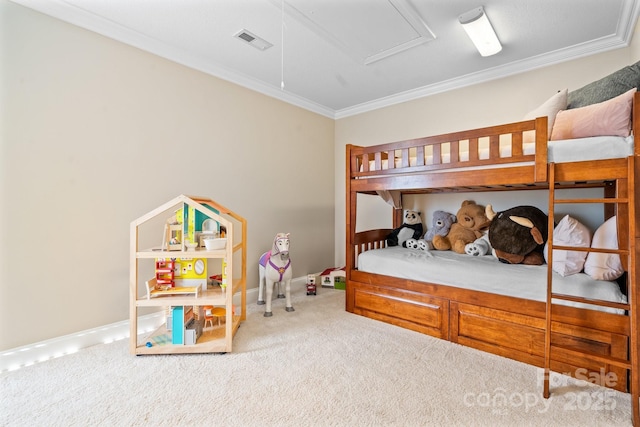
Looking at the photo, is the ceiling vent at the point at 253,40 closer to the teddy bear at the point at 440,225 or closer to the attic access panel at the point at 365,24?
the attic access panel at the point at 365,24

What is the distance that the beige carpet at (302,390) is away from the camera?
142cm

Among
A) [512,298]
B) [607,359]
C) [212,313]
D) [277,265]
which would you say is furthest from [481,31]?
[212,313]

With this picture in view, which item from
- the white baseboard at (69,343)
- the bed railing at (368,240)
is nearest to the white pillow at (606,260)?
the bed railing at (368,240)

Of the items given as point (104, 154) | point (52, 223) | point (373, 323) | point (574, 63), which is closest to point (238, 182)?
point (104, 154)

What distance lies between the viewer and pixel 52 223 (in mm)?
2027

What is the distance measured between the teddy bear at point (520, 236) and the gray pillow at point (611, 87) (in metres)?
0.89

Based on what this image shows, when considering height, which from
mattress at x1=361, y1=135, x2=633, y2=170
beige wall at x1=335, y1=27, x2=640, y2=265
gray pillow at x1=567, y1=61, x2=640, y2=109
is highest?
beige wall at x1=335, y1=27, x2=640, y2=265

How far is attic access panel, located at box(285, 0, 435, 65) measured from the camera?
2043 millimetres

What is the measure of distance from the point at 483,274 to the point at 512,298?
0.23 m

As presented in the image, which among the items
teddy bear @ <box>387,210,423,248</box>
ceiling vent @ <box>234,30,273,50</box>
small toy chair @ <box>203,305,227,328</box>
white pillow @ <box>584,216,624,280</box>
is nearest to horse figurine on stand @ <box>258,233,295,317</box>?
small toy chair @ <box>203,305,227,328</box>

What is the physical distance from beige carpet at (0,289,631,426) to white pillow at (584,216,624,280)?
65 cm

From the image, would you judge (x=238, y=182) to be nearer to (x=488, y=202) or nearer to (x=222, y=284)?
(x=222, y=284)

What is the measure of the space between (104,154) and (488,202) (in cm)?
359

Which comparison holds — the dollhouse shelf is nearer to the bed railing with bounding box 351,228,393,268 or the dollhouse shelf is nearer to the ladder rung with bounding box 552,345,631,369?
the bed railing with bounding box 351,228,393,268
